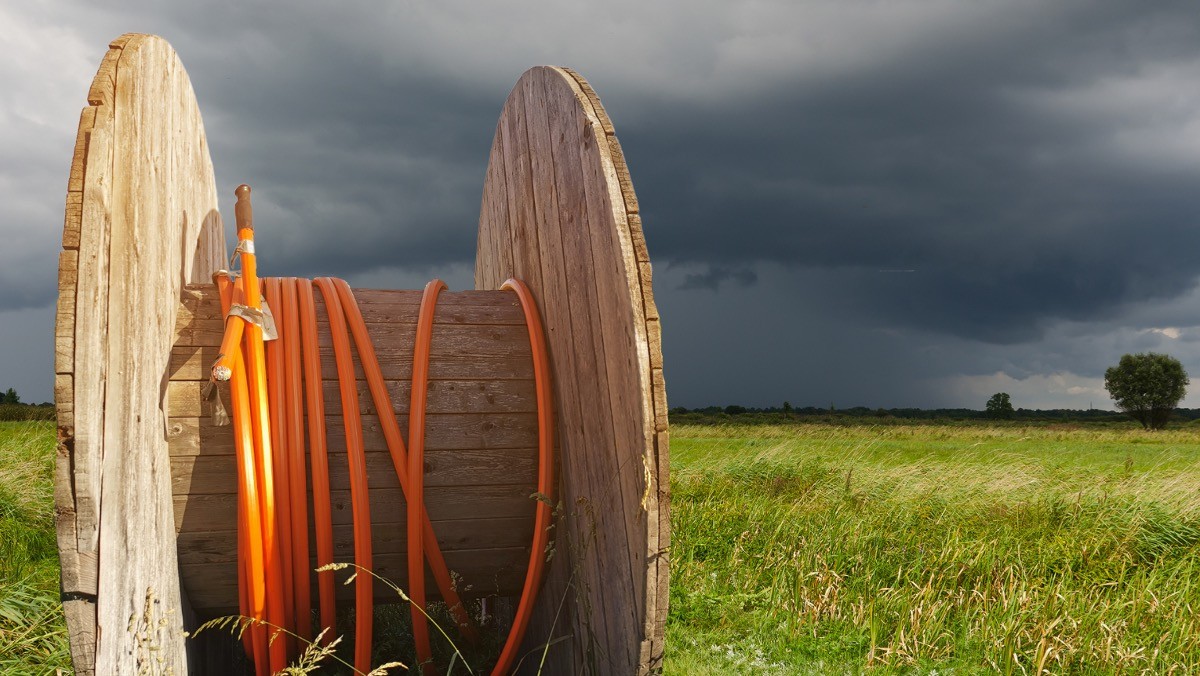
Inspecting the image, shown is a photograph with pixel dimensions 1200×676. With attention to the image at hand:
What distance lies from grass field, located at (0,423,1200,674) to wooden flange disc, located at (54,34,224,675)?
4.12 feet

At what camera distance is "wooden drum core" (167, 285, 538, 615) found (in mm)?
3203

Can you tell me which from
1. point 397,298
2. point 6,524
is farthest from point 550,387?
point 6,524

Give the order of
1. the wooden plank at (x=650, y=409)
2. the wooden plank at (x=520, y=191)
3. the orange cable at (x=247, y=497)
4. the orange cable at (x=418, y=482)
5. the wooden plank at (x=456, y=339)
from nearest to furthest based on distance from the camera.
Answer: the wooden plank at (x=650, y=409), the orange cable at (x=247, y=497), the orange cable at (x=418, y=482), the wooden plank at (x=456, y=339), the wooden plank at (x=520, y=191)

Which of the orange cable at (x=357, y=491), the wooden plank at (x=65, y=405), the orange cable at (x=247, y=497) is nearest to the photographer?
the wooden plank at (x=65, y=405)

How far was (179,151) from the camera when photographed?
340 cm

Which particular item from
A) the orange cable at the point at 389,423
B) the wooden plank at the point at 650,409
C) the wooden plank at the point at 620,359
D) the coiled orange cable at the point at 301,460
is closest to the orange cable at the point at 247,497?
the coiled orange cable at the point at 301,460

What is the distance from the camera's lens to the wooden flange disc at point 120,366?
84.3 inches

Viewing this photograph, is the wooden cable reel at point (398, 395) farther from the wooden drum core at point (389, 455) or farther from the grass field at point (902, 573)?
the grass field at point (902, 573)

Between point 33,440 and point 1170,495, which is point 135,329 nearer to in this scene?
point 33,440

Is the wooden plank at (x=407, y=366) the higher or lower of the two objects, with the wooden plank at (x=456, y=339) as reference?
lower

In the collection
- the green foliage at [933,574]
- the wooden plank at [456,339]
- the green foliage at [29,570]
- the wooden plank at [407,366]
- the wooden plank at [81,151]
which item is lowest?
the green foliage at [933,574]

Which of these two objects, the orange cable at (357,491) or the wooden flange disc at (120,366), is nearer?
the wooden flange disc at (120,366)

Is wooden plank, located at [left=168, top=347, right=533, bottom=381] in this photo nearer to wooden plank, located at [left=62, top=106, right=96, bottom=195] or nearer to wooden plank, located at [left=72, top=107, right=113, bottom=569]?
wooden plank, located at [left=72, top=107, right=113, bottom=569]

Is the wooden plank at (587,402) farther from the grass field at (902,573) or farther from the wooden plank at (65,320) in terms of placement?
the wooden plank at (65,320)
